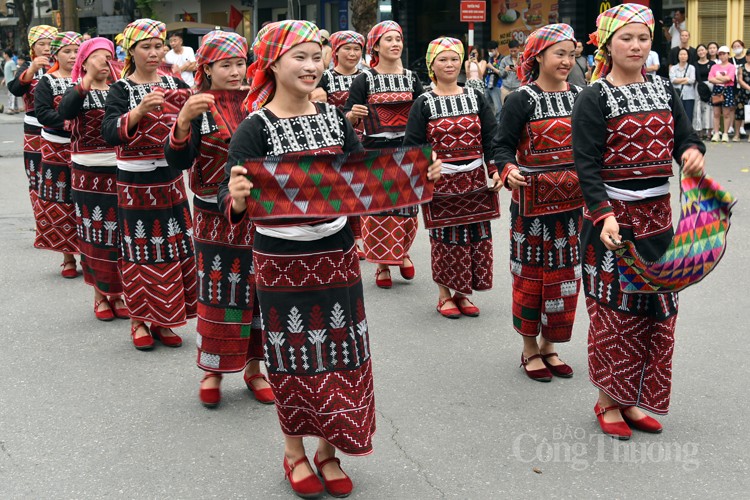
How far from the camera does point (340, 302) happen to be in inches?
156

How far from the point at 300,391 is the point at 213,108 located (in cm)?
171

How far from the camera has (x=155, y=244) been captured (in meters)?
6.09

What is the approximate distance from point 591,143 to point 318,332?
152cm

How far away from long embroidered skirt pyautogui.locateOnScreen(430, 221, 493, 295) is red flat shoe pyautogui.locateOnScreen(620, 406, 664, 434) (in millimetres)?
2305

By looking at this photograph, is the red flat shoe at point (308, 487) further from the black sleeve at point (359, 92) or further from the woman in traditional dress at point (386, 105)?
the black sleeve at point (359, 92)

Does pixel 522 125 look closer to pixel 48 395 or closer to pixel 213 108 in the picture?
pixel 213 108

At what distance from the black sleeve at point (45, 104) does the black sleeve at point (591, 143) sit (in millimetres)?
4394

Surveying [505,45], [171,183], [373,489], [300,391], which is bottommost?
[373,489]

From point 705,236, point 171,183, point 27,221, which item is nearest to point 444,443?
point 705,236

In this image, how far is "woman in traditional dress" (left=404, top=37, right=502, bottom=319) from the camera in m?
6.62

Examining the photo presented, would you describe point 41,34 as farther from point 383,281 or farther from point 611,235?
point 611,235

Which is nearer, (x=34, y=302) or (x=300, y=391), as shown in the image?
(x=300, y=391)

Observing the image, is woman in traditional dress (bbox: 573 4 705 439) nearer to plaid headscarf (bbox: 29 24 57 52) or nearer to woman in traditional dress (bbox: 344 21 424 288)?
woman in traditional dress (bbox: 344 21 424 288)

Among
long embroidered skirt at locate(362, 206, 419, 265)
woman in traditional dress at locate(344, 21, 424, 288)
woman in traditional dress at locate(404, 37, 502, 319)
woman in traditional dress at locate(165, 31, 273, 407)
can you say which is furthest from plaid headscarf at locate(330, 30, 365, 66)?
woman in traditional dress at locate(165, 31, 273, 407)
